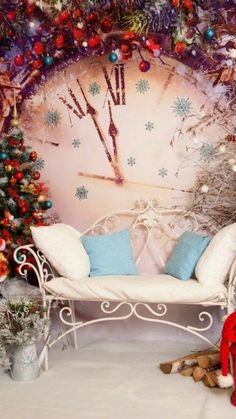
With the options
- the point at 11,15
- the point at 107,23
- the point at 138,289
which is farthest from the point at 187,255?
the point at 11,15

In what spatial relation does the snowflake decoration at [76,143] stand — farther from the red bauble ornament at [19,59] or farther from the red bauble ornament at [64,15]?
the red bauble ornament at [64,15]

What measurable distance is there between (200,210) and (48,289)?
1154 mm

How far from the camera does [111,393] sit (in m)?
2.70

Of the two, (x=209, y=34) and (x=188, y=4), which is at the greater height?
(x=188, y=4)

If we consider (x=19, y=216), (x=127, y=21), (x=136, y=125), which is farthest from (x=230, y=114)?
(x=19, y=216)

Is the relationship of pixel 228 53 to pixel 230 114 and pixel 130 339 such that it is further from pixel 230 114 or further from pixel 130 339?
pixel 130 339

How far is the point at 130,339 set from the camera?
12.3 feet

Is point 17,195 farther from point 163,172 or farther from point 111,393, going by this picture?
point 111,393

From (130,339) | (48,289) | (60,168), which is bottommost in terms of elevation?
(130,339)

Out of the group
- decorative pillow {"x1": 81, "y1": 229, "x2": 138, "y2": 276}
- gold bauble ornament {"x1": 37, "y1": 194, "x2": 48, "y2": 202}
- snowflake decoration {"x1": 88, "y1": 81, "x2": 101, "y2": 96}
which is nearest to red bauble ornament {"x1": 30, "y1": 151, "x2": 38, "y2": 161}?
gold bauble ornament {"x1": 37, "y1": 194, "x2": 48, "y2": 202}

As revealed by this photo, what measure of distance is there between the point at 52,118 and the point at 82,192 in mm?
600

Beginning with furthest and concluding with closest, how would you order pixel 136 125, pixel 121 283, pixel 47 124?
1. pixel 47 124
2. pixel 136 125
3. pixel 121 283

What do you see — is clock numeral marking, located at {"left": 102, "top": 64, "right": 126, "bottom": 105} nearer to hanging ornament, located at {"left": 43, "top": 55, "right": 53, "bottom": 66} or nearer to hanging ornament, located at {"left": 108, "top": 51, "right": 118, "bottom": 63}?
hanging ornament, located at {"left": 108, "top": 51, "right": 118, "bottom": 63}

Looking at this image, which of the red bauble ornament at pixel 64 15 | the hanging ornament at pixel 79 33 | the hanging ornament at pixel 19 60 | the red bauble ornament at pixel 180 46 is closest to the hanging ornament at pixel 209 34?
the red bauble ornament at pixel 180 46
